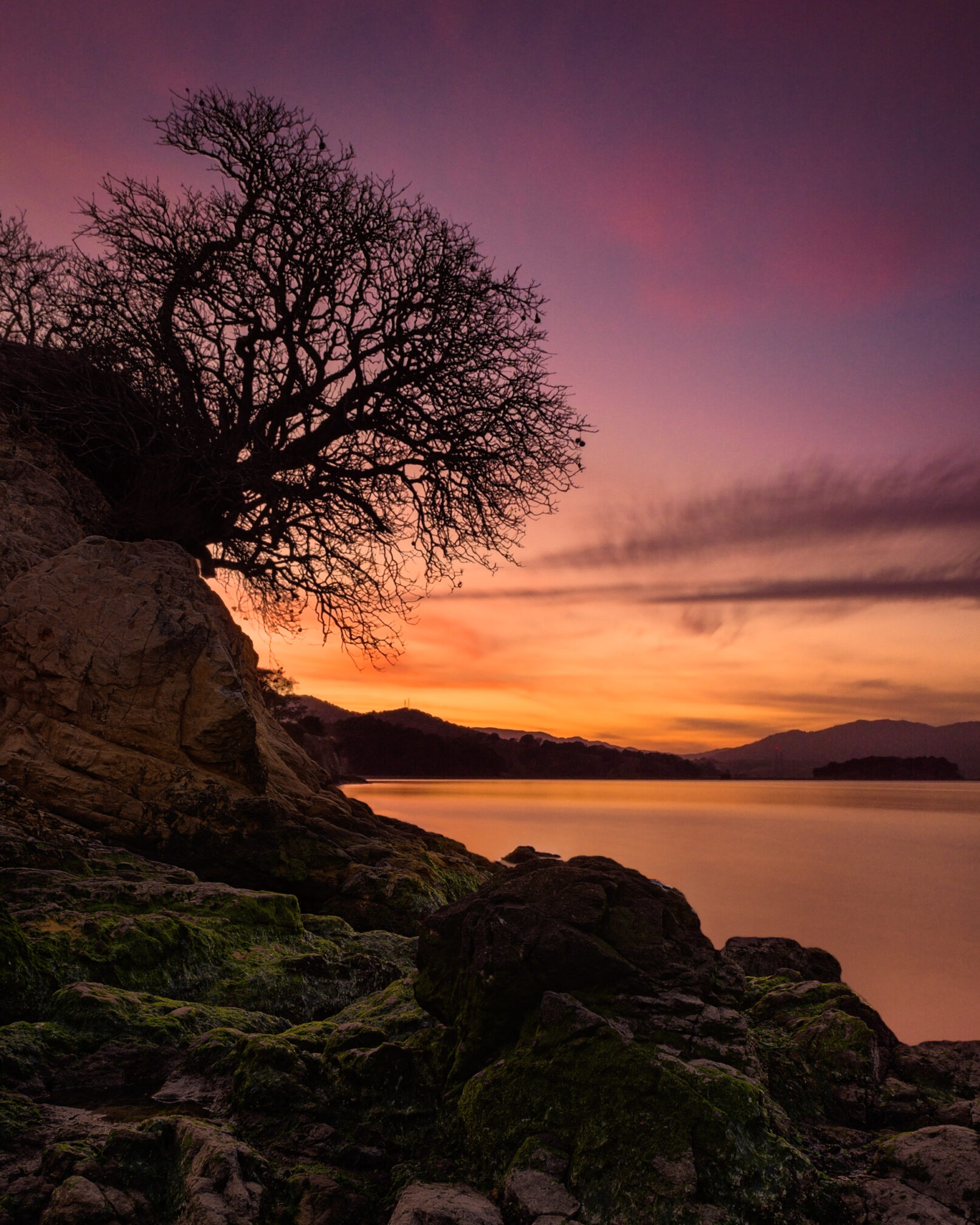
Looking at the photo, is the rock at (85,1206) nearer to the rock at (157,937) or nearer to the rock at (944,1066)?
the rock at (157,937)

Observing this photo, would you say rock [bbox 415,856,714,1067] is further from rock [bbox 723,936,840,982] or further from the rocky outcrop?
rock [bbox 723,936,840,982]

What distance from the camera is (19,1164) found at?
278 cm

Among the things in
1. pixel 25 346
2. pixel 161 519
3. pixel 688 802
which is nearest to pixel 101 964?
pixel 161 519

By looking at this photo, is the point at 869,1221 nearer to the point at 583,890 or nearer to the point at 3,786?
the point at 583,890

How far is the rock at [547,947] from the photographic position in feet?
12.5

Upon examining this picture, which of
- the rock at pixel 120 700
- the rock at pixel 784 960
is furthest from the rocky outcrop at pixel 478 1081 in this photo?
the rock at pixel 120 700

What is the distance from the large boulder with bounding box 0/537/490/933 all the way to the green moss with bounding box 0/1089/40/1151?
427 cm

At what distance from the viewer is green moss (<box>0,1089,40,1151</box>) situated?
2926mm

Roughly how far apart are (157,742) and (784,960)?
21.8 ft

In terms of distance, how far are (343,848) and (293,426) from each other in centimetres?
772

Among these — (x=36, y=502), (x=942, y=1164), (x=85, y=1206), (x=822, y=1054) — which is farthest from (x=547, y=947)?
(x=36, y=502)

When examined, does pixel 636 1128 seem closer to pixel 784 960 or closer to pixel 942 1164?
pixel 942 1164

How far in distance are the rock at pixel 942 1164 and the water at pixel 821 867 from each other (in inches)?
204

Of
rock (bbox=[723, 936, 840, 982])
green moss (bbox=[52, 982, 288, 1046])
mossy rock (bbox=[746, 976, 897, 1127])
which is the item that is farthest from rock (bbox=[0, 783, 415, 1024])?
rock (bbox=[723, 936, 840, 982])
